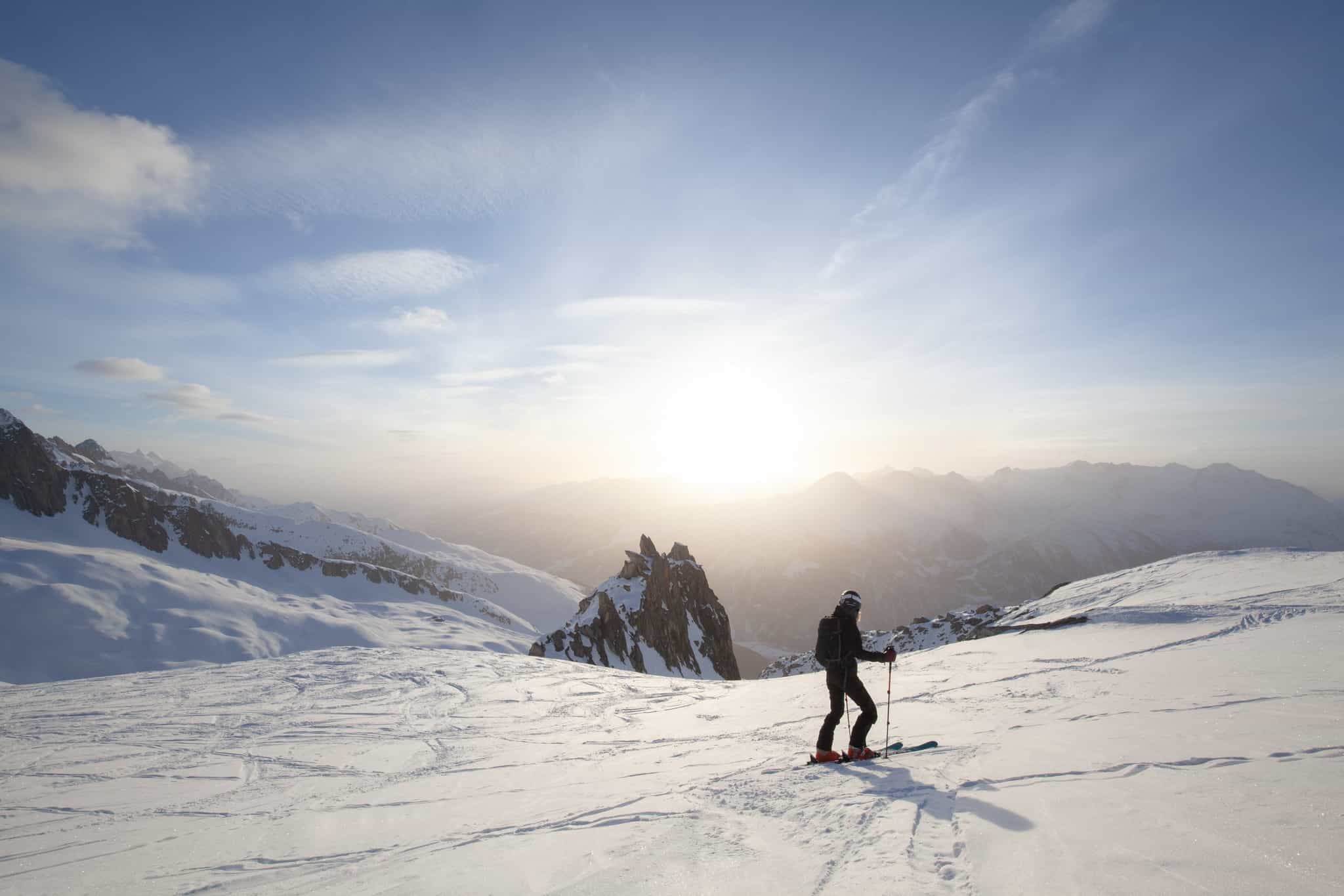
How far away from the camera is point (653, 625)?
83.6 m

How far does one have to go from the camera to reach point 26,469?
153500mm

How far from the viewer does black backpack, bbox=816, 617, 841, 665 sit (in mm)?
8797

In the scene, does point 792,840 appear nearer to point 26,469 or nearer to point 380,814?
point 380,814

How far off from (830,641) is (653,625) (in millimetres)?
78182

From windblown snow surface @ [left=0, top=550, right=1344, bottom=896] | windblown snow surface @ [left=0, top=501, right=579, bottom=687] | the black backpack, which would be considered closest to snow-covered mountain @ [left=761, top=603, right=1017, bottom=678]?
windblown snow surface @ [left=0, top=550, right=1344, bottom=896]

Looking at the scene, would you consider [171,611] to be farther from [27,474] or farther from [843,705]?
[843,705]

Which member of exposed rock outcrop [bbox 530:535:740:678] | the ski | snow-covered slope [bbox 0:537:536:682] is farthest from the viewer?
snow-covered slope [bbox 0:537:536:682]

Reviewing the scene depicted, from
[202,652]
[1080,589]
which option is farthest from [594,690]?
[202,652]

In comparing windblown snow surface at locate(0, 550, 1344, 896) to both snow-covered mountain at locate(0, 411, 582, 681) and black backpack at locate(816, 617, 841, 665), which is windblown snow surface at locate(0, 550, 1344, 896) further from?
snow-covered mountain at locate(0, 411, 582, 681)

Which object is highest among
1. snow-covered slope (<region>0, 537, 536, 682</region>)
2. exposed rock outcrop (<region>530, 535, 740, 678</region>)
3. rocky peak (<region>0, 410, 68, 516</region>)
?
rocky peak (<region>0, 410, 68, 516</region>)

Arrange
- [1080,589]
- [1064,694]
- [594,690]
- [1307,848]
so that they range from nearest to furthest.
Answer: [1307,848] → [1064,694] → [594,690] → [1080,589]

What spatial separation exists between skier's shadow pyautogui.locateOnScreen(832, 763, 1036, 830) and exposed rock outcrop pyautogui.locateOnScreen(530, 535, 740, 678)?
64293mm

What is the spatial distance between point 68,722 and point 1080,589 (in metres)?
38.1

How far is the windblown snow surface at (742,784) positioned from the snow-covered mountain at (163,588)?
11951 cm
